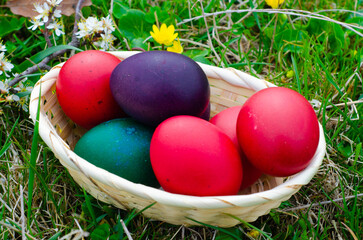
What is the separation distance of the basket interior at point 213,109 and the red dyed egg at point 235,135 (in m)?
0.09

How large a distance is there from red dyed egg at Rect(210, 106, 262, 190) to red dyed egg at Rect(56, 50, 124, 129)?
0.33 m

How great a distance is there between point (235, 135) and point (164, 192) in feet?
1.08

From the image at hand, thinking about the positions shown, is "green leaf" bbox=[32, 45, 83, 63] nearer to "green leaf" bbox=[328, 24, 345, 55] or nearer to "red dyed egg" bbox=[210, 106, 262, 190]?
"red dyed egg" bbox=[210, 106, 262, 190]

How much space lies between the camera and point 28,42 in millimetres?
1822

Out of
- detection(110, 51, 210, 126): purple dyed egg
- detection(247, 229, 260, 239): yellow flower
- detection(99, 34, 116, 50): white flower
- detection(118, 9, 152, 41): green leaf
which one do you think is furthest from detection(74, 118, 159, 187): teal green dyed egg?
detection(118, 9, 152, 41): green leaf

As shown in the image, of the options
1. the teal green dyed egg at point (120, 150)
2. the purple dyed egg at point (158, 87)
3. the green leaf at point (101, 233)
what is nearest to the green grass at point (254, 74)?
the green leaf at point (101, 233)

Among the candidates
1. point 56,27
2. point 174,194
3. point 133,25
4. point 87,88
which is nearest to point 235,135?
point 174,194

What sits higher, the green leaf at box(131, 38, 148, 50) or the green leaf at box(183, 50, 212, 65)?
the green leaf at box(131, 38, 148, 50)

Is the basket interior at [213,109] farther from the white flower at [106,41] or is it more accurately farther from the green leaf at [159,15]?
the green leaf at [159,15]

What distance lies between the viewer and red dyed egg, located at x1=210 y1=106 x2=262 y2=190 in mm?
1124

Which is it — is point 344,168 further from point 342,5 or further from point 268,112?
point 342,5

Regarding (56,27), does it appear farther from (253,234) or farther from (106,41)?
(253,234)

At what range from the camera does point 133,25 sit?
185 cm

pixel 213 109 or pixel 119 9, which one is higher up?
pixel 119 9
